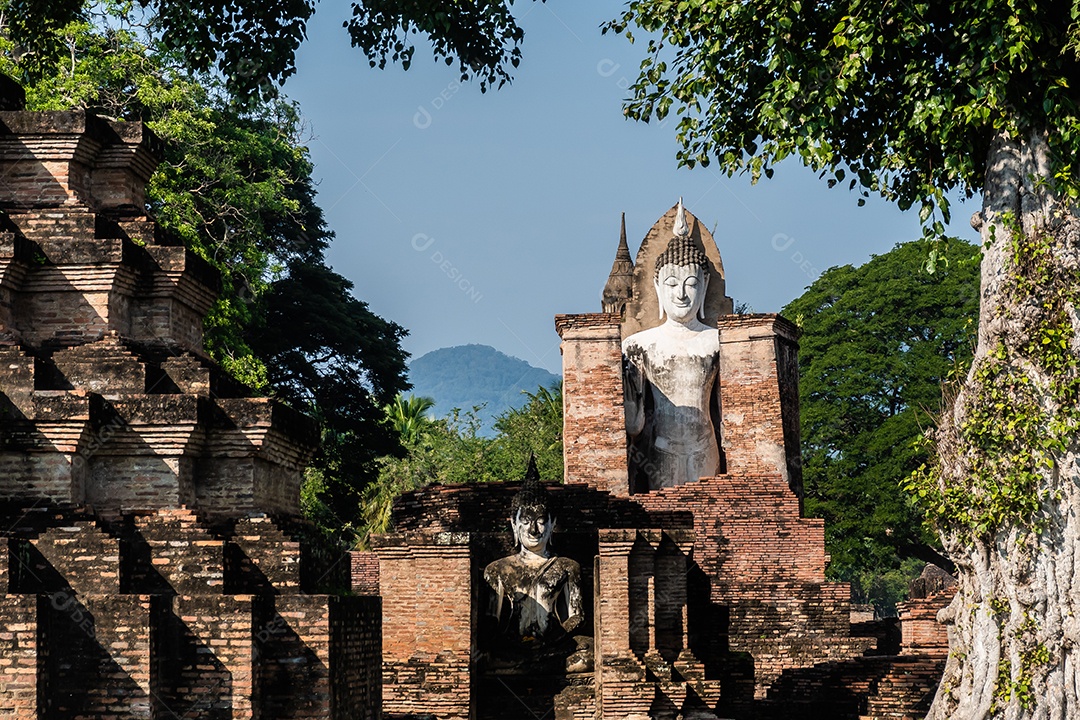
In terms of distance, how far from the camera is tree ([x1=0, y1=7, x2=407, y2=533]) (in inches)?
969

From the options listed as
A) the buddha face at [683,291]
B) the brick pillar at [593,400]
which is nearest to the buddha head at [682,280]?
the buddha face at [683,291]

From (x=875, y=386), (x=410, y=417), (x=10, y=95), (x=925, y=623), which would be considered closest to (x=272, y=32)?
(x=10, y=95)

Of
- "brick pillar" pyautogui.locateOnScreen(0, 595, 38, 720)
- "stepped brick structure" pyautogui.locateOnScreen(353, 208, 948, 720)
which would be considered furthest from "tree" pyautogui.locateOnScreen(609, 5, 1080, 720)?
"brick pillar" pyautogui.locateOnScreen(0, 595, 38, 720)

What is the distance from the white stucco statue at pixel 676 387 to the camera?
25.2 m

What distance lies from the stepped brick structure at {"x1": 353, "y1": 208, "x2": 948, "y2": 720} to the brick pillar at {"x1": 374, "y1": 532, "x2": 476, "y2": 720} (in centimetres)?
2

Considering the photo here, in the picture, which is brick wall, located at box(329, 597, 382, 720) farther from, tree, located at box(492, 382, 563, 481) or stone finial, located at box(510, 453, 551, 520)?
tree, located at box(492, 382, 563, 481)

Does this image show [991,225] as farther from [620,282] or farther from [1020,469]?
[620,282]

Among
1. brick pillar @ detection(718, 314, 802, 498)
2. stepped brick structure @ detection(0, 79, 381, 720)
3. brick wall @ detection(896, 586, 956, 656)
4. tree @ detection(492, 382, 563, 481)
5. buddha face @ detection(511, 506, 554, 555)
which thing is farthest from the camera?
tree @ detection(492, 382, 563, 481)

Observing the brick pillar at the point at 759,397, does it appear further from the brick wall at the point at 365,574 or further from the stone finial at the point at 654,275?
the brick wall at the point at 365,574

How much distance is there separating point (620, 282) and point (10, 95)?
55.4 ft

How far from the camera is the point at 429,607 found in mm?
16797

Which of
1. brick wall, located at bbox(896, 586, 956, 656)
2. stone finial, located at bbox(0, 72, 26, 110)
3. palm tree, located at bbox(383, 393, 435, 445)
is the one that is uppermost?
palm tree, located at bbox(383, 393, 435, 445)

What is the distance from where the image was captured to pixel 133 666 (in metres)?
11.0

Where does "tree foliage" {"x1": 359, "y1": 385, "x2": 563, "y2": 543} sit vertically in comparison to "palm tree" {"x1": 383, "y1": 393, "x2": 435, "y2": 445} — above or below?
below
